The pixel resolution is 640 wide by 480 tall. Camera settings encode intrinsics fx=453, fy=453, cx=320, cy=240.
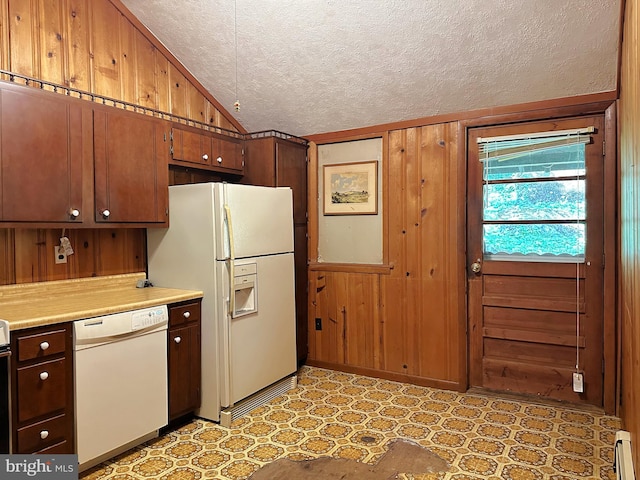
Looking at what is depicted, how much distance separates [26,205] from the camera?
238 centimetres

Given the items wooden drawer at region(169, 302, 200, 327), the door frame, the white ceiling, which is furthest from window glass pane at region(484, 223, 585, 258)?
wooden drawer at region(169, 302, 200, 327)

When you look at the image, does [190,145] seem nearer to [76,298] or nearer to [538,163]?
[76,298]

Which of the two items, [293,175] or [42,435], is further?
[293,175]

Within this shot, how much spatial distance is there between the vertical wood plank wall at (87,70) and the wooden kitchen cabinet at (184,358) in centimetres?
64

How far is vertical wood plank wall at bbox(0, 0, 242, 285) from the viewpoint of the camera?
8.66 feet

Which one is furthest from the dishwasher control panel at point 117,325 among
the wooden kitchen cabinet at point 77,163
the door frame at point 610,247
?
the door frame at point 610,247

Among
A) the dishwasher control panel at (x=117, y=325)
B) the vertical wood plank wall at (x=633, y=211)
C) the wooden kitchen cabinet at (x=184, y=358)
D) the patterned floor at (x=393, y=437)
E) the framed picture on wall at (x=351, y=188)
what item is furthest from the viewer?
the framed picture on wall at (x=351, y=188)

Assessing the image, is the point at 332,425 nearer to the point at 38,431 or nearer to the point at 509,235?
the point at 38,431

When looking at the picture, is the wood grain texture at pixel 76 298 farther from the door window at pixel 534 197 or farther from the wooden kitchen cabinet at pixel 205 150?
the door window at pixel 534 197

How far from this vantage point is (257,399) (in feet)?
10.8

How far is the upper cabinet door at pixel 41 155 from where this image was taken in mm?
2305

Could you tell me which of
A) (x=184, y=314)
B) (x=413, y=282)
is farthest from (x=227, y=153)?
(x=413, y=282)

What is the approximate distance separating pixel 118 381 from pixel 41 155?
1.31 metres

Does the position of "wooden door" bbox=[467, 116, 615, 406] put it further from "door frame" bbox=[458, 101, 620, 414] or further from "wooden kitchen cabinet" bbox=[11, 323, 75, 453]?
"wooden kitchen cabinet" bbox=[11, 323, 75, 453]
